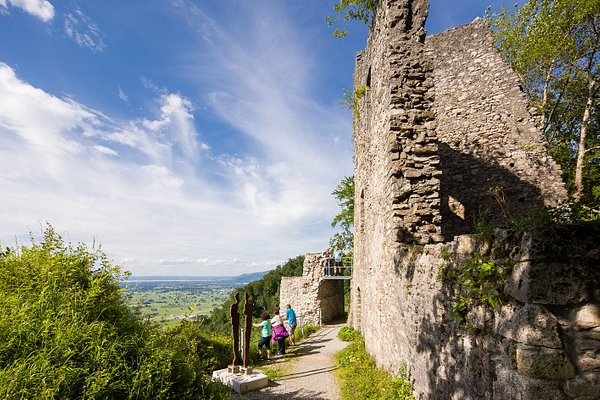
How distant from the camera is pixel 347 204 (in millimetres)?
25719

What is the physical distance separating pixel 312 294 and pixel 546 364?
16295 millimetres

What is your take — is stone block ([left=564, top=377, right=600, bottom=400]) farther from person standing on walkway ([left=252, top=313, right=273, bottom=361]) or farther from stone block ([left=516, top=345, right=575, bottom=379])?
person standing on walkway ([left=252, top=313, right=273, bottom=361])

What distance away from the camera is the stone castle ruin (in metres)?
2.43

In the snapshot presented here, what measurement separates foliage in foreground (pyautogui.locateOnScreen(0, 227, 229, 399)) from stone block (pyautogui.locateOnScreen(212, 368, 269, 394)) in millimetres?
3230

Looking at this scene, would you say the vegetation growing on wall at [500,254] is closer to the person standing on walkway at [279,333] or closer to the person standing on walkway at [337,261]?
the person standing on walkway at [279,333]

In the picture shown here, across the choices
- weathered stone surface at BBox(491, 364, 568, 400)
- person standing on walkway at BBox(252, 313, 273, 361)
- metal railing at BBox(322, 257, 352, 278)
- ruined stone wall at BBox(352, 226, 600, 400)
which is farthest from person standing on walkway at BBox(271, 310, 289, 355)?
weathered stone surface at BBox(491, 364, 568, 400)

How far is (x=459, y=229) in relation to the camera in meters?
11.0

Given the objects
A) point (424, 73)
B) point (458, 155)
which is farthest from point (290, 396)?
point (458, 155)

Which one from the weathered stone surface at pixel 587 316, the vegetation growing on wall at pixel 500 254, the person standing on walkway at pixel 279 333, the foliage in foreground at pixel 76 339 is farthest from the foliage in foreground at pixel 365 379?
the weathered stone surface at pixel 587 316

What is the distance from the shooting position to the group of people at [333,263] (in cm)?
1839

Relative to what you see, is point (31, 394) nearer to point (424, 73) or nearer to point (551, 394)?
point (551, 394)

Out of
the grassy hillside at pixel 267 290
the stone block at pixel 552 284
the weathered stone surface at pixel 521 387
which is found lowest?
the grassy hillside at pixel 267 290

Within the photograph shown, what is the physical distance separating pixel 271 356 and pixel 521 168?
10.6m

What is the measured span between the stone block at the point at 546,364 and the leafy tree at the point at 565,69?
10.6 metres
